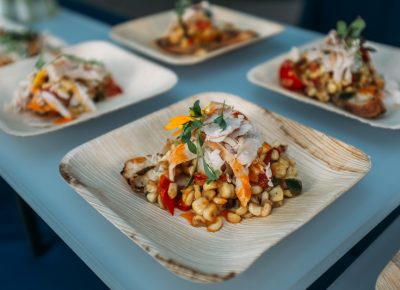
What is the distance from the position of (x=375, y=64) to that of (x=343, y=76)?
291 mm

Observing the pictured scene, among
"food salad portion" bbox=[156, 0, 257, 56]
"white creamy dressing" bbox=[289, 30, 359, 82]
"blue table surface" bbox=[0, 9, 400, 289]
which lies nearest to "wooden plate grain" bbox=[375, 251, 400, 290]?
"blue table surface" bbox=[0, 9, 400, 289]

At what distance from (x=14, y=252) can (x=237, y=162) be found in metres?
0.71

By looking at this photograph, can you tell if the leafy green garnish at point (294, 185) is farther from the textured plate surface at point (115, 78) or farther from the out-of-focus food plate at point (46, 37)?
the out-of-focus food plate at point (46, 37)

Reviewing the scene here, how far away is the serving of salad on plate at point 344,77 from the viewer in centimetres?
131

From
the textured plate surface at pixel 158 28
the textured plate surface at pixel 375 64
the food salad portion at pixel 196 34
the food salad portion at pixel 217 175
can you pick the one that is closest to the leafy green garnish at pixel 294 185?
the food salad portion at pixel 217 175

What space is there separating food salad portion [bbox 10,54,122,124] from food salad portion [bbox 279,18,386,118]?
618mm

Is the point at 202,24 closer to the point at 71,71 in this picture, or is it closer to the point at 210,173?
the point at 71,71

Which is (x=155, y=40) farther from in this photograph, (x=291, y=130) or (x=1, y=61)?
(x=291, y=130)

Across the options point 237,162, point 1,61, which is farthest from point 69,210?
point 1,61

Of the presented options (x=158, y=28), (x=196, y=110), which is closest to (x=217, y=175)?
(x=196, y=110)

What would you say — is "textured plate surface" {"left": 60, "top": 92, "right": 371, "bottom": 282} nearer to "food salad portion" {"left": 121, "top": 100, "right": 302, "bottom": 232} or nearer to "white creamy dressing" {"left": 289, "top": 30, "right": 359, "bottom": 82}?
"food salad portion" {"left": 121, "top": 100, "right": 302, "bottom": 232}

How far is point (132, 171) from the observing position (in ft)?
3.34

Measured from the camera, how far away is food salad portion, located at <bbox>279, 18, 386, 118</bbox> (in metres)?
1.31

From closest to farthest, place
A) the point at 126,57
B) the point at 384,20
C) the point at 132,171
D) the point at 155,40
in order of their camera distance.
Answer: the point at 132,171 → the point at 126,57 → the point at 155,40 → the point at 384,20
